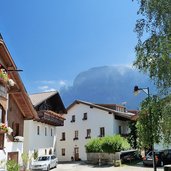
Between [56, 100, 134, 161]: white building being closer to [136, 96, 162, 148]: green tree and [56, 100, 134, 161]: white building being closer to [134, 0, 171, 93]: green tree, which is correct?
[136, 96, 162, 148]: green tree

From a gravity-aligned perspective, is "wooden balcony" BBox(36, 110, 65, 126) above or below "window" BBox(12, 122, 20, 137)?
above

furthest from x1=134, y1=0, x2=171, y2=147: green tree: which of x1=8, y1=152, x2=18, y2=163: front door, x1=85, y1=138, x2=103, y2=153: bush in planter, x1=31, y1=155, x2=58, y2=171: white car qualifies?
x1=85, y1=138, x2=103, y2=153: bush in planter

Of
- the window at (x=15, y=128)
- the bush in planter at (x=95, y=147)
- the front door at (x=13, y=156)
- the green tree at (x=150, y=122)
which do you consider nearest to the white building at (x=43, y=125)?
the window at (x=15, y=128)

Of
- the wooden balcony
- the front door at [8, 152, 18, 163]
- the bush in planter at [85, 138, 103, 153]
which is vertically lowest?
the front door at [8, 152, 18, 163]

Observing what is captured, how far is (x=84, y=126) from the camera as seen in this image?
53719 mm

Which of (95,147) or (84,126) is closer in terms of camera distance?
(95,147)

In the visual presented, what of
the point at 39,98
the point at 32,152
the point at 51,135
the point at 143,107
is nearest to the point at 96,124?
the point at 51,135

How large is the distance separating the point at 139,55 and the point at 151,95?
188cm

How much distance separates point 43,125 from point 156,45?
1160 inches

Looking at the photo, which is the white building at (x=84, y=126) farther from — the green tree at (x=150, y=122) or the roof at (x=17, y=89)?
the green tree at (x=150, y=122)

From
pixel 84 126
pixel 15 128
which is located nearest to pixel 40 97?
pixel 15 128

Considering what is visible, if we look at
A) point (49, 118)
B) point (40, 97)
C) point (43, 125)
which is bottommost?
point (43, 125)

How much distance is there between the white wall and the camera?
35.9 metres

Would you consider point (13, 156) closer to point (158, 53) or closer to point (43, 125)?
point (43, 125)
